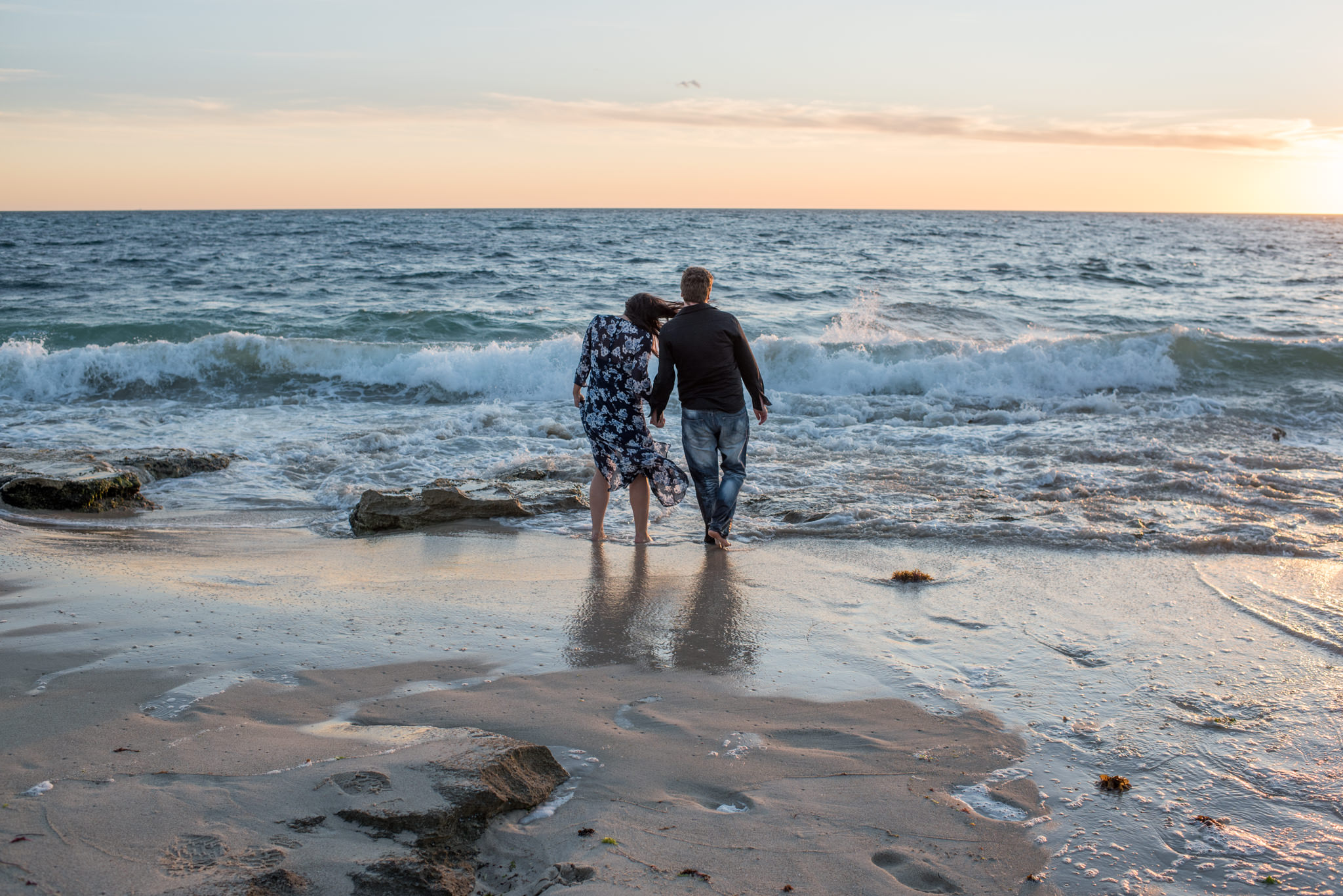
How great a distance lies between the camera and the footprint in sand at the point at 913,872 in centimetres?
218

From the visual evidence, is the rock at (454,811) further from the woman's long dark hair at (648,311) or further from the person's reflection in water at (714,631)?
the woman's long dark hair at (648,311)

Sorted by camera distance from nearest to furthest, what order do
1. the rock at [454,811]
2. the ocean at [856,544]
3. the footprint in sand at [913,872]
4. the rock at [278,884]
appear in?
the rock at [278,884] < the rock at [454,811] < the footprint in sand at [913,872] < the ocean at [856,544]

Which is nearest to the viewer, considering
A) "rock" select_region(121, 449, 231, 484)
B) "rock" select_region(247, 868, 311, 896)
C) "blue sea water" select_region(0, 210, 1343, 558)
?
"rock" select_region(247, 868, 311, 896)

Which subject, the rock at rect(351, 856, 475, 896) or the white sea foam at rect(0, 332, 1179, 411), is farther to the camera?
the white sea foam at rect(0, 332, 1179, 411)

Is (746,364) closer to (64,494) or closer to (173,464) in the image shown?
(64,494)

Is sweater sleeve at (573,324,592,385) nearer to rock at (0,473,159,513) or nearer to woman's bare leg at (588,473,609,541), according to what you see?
woman's bare leg at (588,473,609,541)

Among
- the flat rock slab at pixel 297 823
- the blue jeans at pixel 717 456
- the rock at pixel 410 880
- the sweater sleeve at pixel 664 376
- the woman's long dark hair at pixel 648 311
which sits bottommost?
the rock at pixel 410 880

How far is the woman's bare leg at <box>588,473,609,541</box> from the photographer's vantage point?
5676mm

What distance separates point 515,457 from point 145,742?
5624 millimetres

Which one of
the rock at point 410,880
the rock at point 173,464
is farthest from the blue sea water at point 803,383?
A: the rock at point 410,880

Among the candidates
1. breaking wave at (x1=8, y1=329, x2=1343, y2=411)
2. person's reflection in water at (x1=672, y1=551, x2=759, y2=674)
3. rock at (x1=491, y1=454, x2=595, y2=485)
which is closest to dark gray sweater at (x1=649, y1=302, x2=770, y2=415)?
person's reflection in water at (x1=672, y1=551, x2=759, y2=674)

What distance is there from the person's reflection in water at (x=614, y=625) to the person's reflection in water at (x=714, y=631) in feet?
0.42

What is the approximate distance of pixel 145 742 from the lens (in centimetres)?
261

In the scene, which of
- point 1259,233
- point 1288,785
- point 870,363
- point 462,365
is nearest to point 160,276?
point 462,365
